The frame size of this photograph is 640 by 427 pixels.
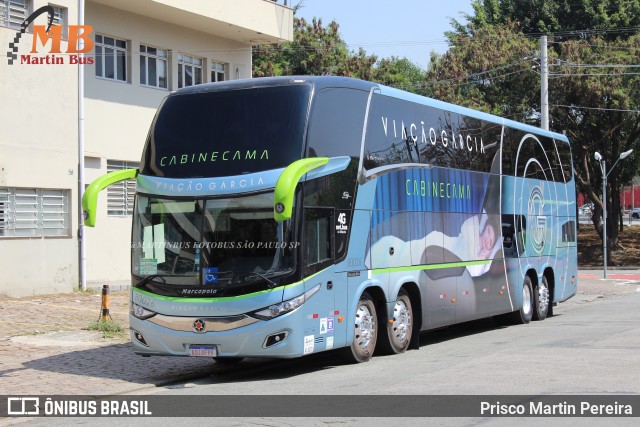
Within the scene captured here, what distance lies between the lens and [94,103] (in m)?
26.8

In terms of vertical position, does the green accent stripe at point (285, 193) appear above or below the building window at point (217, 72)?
below

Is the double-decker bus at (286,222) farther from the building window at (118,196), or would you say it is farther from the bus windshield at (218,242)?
the building window at (118,196)

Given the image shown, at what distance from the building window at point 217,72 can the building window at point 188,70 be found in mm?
599

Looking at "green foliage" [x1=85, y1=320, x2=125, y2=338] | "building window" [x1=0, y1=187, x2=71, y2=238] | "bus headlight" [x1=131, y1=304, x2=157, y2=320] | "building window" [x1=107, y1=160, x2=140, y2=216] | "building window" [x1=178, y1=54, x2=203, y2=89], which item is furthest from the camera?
"building window" [x1=178, y1=54, x2=203, y2=89]

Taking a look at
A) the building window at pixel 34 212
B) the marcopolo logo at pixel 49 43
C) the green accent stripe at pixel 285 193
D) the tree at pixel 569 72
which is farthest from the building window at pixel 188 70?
the tree at pixel 569 72

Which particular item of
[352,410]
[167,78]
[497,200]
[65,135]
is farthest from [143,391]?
[167,78]

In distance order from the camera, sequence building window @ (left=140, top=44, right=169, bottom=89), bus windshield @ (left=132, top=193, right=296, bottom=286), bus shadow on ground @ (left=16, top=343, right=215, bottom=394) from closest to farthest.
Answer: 1. bus windshield @ (left=132, top=193, right=296, bottom=286)
2. bus shadow on ground @ (left=16, top=343, right=215, bottom=394)
3. building window @ (left=140, top=44, right=169, bottom=89)

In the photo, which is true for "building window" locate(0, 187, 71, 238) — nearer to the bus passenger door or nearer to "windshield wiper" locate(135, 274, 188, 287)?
"windshield wiper" locate(135, 274, 188, 287)

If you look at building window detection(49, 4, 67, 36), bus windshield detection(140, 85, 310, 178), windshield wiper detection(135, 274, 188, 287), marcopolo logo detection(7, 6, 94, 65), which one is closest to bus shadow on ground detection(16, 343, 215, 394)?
windshield wiper detection(135, 274, 188, 287)

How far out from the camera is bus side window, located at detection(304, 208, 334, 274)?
1245 cm

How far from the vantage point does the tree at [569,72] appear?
48656 millimetres

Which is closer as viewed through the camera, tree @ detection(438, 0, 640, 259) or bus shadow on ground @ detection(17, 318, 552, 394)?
bus shadow on ground @ detection(17, 318, 552, 394)

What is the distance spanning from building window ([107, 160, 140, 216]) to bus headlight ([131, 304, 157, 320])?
14812 mm
